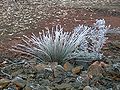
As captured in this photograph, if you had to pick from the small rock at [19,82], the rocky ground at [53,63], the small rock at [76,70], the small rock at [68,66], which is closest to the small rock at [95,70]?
the rocky ground at [53,63]

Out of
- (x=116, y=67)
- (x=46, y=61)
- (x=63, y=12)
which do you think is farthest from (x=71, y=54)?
(x=63, y=12)

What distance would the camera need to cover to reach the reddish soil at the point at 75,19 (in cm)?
573

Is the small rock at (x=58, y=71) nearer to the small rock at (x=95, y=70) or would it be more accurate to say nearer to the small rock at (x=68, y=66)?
the small rock at (x=68, y=66)

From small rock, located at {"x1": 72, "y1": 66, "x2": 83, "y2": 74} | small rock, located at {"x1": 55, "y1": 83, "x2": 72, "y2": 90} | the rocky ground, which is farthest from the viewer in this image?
small rock, located at {"x1": 72, "y1": 66, "x2": 83, "y2": 74}

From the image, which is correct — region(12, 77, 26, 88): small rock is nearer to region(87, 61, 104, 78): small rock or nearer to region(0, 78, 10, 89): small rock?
region(0, 78, 10, 89): small rock

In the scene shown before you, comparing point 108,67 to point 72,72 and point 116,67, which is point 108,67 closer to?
point 116,67

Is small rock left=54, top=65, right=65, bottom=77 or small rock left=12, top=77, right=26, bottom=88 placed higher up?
small rock left=12, top=77, right=26, bottom=88

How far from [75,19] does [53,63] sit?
8.99 feet

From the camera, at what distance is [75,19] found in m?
6.39

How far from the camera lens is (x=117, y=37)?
203 inches

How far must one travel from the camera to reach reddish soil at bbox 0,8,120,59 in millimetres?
5730

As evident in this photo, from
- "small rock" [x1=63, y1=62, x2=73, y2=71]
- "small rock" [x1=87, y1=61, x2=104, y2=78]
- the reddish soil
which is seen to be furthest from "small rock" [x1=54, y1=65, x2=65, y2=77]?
the reddish soil

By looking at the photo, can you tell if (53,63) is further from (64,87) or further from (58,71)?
(64,87)

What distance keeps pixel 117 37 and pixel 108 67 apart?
160 cm
